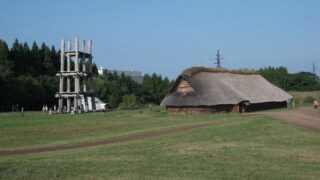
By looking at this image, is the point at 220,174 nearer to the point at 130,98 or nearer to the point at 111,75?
the point at 130,98

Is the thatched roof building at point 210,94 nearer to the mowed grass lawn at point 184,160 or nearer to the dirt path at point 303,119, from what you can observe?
the dirt path at point 303,119

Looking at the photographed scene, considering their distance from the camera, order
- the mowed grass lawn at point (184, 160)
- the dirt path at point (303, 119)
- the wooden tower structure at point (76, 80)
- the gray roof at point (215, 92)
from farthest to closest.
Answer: the wooden tower structure at point (76, 80), the gray roof at point (215, 92), the dirt path at point (303, 119), the mowed grass lawn at point (184, 160)

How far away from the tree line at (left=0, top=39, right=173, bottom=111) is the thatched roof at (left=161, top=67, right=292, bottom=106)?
31.1 metres

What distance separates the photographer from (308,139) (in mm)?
22797

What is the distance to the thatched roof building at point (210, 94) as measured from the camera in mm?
53969

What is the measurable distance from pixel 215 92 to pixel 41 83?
43437 millimetres

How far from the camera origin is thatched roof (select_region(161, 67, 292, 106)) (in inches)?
2127

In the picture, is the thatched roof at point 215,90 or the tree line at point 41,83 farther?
the tree line at point 41,83

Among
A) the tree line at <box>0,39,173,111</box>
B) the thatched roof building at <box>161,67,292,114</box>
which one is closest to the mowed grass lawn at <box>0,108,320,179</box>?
the thatched roof building at <box>161,67,292,114</box>

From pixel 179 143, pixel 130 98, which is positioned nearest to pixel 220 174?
pixel 179 143

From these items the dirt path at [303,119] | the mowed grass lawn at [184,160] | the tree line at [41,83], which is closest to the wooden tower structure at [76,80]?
Result: the tree line at [41,83]

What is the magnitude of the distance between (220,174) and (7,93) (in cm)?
7085

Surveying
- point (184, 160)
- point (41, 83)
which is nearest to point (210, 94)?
point (184, 160)

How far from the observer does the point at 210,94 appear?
2135 inches
